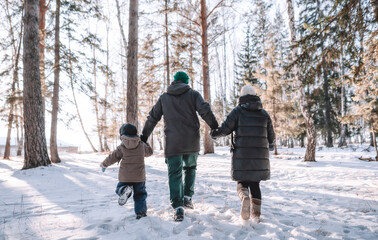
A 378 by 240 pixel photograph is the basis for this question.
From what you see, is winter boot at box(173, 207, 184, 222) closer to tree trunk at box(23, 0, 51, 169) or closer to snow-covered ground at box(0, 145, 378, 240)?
snow-covered ground at box(0, 145, 378, 240)

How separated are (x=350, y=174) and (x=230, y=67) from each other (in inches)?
1059

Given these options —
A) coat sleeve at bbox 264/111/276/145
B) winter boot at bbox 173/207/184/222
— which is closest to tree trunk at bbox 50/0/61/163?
winter boot at bbox 173/207/184/222

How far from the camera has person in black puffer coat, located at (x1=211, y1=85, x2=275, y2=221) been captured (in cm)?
295

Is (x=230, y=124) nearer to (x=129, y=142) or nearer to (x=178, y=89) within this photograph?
(x=178, y=89)

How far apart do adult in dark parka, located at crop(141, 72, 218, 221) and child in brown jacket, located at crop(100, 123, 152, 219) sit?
0.96 ft

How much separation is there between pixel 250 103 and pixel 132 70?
236 inches

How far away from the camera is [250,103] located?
3035mm

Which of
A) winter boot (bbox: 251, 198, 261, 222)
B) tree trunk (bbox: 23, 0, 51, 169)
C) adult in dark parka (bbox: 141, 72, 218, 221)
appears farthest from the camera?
tree trunk (bbox: 23, 0, 51, 169)

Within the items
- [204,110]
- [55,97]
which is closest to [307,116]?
[204,110]

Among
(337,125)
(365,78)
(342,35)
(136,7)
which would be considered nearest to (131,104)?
(136,7)

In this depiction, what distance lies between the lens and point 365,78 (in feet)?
18.6

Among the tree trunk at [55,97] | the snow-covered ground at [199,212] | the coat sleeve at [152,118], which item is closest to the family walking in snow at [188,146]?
the coat sleeve at [152,118]

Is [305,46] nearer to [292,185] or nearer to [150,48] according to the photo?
[292,185]

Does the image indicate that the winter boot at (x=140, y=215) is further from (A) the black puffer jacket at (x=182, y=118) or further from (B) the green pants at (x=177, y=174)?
(A) the black puffer jacket at (x=182, y=118)
